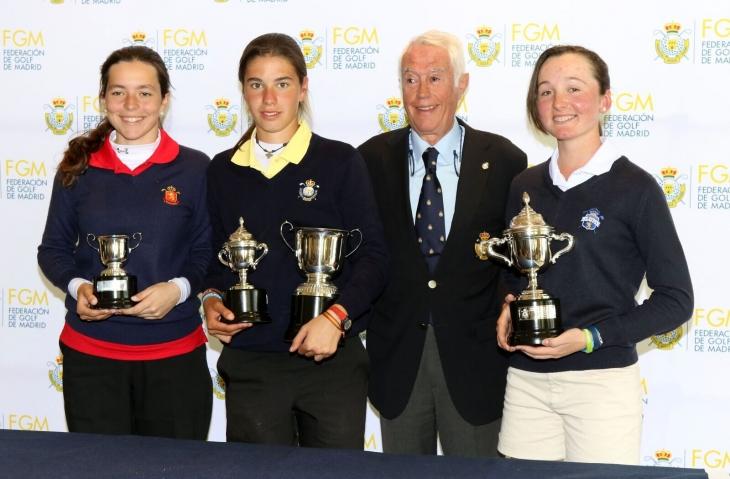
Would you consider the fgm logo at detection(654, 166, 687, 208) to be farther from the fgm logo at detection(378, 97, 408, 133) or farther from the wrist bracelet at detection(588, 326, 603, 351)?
the wrist bracelet at detection(588, 326, 603, 351)

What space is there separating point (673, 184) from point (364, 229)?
166 cm

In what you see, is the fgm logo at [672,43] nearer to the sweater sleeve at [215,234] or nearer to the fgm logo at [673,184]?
the fgm logo at [673,184]

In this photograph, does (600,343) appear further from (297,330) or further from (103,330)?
(103,330)

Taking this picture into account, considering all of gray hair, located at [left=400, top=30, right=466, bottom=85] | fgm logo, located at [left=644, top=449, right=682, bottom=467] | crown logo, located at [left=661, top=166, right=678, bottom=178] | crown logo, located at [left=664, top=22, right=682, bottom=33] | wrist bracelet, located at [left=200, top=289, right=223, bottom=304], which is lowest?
fgm logo, located at [left=644, top=449, right=682, bottom=467]

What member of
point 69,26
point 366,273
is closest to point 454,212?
point 366,273

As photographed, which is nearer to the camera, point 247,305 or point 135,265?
point 247,305

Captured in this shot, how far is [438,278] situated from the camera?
2.67m

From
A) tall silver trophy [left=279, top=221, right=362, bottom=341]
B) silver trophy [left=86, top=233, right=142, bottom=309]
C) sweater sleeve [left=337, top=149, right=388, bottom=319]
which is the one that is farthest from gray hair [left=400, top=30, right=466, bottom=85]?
silver trophy [left=86, top=233, right=142, bottom=309]

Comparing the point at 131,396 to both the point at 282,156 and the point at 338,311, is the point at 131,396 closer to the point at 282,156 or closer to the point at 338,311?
the point at 338,311

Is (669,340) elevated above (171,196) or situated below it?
below

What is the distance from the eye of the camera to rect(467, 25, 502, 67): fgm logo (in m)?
3.71

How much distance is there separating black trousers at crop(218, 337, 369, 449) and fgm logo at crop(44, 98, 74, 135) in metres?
2.04

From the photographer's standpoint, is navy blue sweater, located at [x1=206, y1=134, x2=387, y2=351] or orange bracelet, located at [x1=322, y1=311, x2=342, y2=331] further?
navy blue sweater, located at [x1=206, y1=134, x2=387, y2=351]

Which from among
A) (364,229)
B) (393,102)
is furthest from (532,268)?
(393,102)
